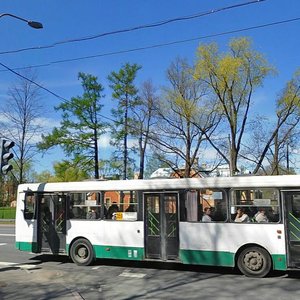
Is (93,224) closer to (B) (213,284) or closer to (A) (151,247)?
(A) (151,247)

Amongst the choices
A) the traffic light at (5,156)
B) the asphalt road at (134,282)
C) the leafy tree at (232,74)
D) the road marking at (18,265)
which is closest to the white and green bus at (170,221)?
the asphalt road at (134,282)

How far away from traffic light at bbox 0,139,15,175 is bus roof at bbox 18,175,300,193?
2.19m

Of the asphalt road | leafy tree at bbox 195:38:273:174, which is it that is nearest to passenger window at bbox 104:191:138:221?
the asphalt road

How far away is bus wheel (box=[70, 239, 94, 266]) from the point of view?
12.7 m

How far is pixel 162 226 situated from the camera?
38.5ft

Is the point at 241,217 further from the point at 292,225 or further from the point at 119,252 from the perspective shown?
the point at 119,252

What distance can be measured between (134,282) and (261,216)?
3507mm

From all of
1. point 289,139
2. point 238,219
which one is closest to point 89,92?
point 289,139

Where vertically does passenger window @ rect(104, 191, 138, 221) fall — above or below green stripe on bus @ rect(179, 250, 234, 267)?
above

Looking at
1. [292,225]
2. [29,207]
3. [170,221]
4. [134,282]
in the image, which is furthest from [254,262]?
[29,207]

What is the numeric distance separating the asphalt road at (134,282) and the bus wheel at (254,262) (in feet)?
0.86

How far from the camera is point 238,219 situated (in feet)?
36.0

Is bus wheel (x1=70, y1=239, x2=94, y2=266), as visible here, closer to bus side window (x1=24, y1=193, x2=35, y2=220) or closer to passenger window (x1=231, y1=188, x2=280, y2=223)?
bus side window (x1=24, y1=193, x2=35, y2=220)

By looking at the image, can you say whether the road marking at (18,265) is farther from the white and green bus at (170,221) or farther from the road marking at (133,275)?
the road marking at (133,275)
